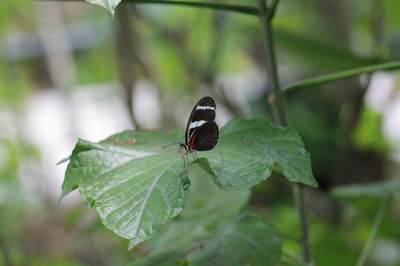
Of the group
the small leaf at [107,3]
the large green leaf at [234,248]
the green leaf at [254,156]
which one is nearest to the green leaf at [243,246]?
the large green leaf at [234,248]

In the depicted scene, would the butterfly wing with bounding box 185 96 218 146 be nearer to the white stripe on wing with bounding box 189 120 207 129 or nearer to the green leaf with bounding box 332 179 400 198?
the white stripe on wing with bounding box 189 120 207 129

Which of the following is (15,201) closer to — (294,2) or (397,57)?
(294,2)

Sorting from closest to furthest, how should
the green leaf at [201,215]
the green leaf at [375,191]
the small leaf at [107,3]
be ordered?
the small leaf at [107,3], the green leaf at [201,215], the green leaf at [375,191]

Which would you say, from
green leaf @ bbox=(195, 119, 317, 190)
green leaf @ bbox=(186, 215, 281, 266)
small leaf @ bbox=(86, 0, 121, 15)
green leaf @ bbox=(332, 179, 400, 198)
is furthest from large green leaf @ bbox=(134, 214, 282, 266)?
small leaf @ bbox=(86, 0, 121, 15)

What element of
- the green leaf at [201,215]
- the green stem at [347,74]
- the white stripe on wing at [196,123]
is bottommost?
the green leaf at [201,215]

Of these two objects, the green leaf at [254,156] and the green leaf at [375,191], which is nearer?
the green leaf at [254,156]

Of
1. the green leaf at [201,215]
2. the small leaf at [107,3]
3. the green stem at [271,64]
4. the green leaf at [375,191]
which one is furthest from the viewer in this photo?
the green leaf at [375,191]

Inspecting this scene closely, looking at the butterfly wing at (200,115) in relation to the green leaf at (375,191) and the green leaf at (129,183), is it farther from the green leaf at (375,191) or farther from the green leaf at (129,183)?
the green leaf at (375,191)
